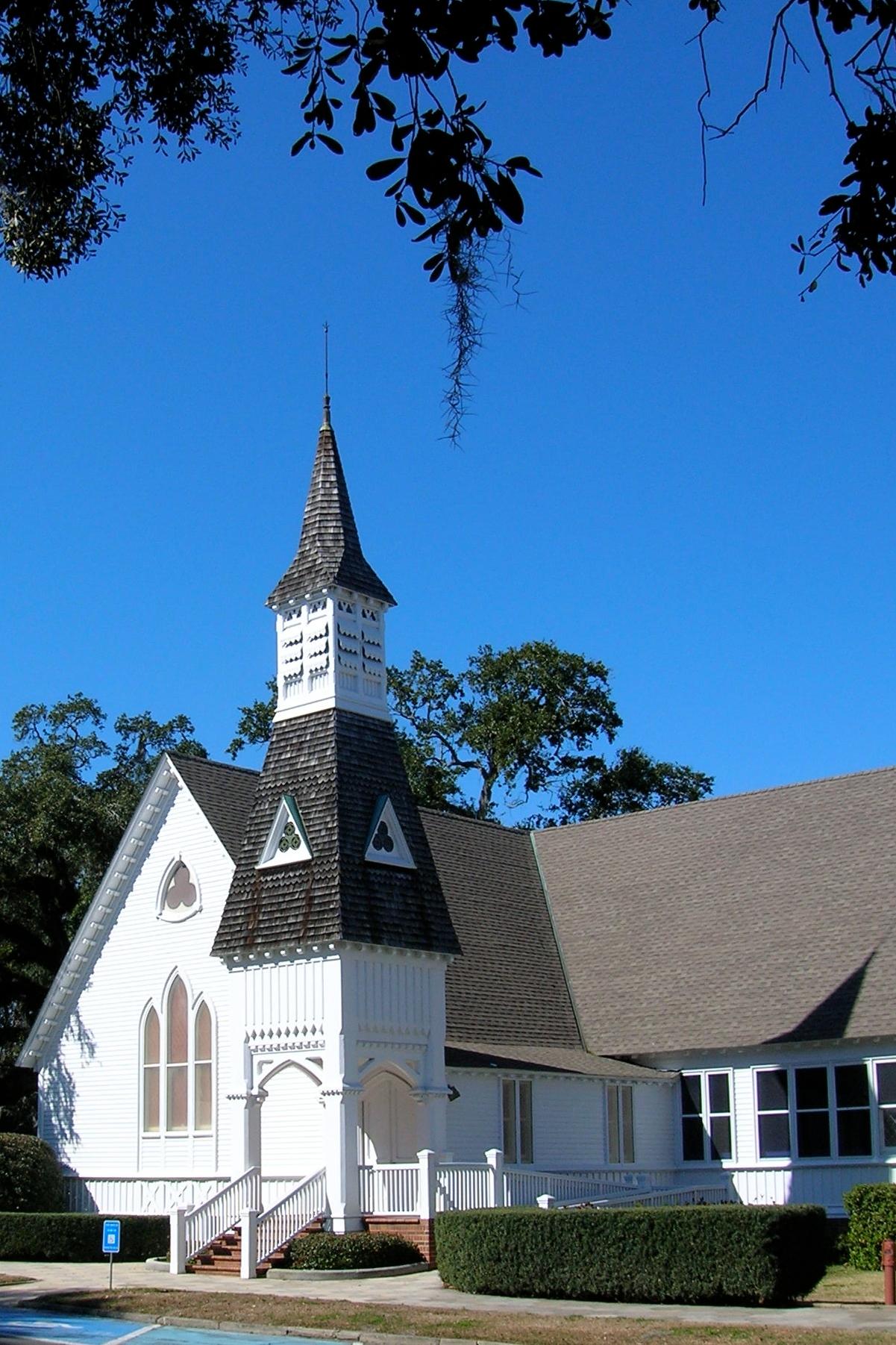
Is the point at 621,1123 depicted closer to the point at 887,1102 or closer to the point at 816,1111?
the point at 816,1111

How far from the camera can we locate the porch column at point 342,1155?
87.9 ft

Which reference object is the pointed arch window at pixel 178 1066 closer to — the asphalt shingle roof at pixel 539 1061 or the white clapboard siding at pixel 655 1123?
the asphalt shingle roof at pixel 539 1061

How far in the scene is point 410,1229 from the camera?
26.7 m

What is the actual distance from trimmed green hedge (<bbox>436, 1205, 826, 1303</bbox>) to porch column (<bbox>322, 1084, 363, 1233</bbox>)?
12.6ft

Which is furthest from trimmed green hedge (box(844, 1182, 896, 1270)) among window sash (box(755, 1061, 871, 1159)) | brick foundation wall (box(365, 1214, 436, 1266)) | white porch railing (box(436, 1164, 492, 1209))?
brick foundation wall (box(365, 1214, 436, 1266))

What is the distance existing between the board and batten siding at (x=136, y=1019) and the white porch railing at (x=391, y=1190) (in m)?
5.37

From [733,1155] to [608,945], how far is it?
6084 millimetres

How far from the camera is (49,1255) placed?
2997 centimetres

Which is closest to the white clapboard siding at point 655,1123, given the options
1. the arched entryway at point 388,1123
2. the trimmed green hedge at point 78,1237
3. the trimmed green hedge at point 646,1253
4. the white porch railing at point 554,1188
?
the white porch railing at point 554,1188

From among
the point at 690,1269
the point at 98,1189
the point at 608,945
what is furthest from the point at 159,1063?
the point at 690,1269

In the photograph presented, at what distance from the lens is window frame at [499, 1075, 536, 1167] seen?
101 ft

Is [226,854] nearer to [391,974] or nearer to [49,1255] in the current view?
[391,974]

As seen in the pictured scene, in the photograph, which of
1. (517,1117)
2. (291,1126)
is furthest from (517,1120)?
(291,1126)

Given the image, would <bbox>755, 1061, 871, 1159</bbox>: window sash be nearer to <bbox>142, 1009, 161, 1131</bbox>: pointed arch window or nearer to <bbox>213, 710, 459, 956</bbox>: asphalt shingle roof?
<bbox>213, 710, 459, 956</bbox>: asphalt shingle roof
